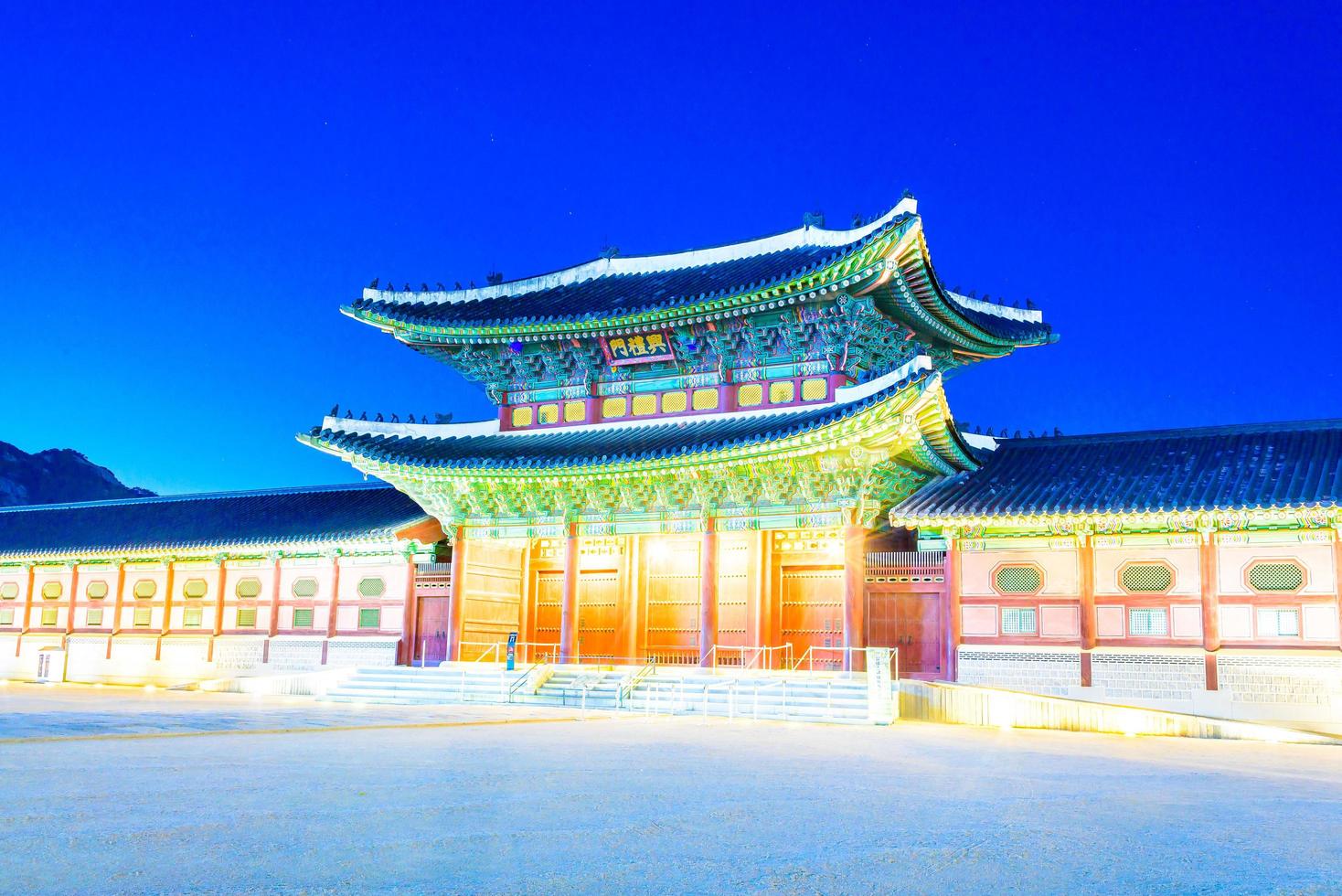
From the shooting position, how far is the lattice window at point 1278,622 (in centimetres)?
2164

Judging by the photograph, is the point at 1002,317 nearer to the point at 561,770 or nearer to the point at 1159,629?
the point at 1159,629

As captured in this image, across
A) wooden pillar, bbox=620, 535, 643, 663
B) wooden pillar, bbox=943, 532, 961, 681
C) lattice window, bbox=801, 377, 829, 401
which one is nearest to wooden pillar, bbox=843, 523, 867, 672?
wooden pillar, bbox=943, 532, 961, 681

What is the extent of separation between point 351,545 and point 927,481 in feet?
48.0

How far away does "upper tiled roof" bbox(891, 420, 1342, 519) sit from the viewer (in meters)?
22.0

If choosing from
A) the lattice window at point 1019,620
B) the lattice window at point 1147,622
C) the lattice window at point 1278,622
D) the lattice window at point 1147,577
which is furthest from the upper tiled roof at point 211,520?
the lattice window at point 1278,622

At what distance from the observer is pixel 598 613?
98.2ft

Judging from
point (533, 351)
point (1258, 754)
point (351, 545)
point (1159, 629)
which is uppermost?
point (533, 351)

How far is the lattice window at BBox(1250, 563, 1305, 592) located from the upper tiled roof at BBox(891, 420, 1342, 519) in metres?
1.39

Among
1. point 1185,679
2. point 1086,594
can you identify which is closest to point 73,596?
point 1086,594

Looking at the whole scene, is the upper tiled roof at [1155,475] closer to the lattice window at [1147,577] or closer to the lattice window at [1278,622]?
the lattice window at [1147,577]

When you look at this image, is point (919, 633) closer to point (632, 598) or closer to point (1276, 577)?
point (1276, 577)

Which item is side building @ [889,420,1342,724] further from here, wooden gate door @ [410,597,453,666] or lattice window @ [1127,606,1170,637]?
wooden gate door @ [410,597,453,666]

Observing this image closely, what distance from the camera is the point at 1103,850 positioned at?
7391 mm

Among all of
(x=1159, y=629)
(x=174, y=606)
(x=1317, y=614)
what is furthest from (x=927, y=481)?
(x=174, y=606)
